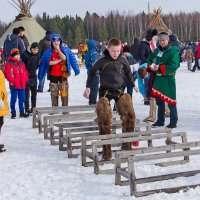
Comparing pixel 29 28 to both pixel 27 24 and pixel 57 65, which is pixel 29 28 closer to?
pixel 27 24

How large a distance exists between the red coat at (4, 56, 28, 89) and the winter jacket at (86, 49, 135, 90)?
387 centimetres

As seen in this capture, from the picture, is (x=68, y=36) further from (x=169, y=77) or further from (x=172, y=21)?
(x=169, y=77)

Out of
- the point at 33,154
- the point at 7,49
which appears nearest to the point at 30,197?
the point at 33,154

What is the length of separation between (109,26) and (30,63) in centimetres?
7159

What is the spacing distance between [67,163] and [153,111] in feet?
11.4

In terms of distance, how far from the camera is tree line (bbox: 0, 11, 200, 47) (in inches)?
2768

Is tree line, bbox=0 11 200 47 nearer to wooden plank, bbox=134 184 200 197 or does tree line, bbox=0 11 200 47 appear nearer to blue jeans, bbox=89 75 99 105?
blue jeans, bbox=89 75 99 105

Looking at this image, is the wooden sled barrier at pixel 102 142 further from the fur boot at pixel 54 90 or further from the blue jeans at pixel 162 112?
the fur boot at pixel 54 90

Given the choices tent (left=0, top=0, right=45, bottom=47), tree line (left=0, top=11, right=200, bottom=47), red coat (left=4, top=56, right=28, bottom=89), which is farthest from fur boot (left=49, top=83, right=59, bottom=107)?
tree line (left=0, top=11, right=200, bottom=47)

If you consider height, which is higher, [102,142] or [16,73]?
[16,73]

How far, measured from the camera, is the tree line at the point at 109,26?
70312 millimetres

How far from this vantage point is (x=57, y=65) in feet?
32.5

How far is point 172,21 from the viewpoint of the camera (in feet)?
300

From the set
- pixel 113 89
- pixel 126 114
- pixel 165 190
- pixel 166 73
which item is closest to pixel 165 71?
pixel 166 73
